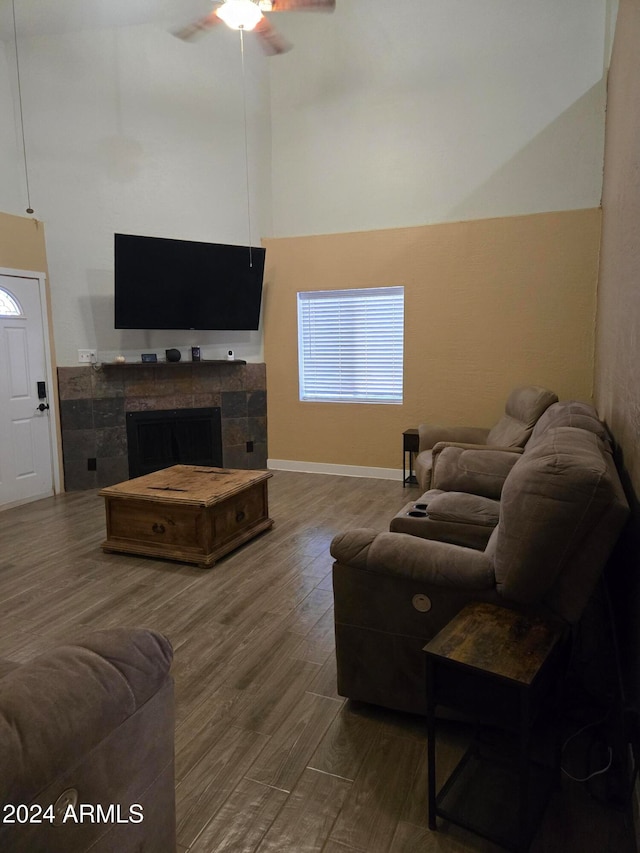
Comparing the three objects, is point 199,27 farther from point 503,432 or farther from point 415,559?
point 415,559

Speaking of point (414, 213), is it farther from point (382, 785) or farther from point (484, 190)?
point (382, 785)

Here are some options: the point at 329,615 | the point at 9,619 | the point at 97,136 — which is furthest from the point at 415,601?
the point at 97,136

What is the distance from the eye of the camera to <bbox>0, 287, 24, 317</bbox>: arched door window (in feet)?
16.1

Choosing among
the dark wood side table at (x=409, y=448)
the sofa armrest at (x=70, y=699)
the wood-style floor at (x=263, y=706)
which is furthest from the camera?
the dark wood side table at (x=409, y=448)

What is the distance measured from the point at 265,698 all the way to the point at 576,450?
157cm

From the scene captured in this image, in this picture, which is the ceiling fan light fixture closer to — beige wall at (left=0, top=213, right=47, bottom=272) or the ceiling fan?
the ceiling fan

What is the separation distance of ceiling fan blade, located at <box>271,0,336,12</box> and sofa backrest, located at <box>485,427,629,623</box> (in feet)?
11.6

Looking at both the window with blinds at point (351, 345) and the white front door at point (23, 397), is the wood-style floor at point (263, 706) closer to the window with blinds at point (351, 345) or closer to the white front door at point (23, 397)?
the white front door at point (23, 397)

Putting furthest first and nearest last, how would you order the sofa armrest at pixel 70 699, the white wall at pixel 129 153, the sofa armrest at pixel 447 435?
the white wall at pixel 129 153 < the sofa armrest at pixel 447 435 < the sofa armrest at pixel 70 699

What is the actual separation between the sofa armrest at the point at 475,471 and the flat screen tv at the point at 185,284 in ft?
10.6

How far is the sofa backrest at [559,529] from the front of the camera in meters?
1.61

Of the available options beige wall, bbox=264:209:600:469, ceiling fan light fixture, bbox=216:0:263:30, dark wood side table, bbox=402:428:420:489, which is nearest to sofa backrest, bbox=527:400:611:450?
beige wall, bbox=264:209:600:469

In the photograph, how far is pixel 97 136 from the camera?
5.38m

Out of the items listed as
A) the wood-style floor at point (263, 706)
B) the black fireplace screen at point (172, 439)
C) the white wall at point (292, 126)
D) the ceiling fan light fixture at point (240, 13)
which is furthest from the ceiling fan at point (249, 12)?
the wood-style floor at point (263, 706)
